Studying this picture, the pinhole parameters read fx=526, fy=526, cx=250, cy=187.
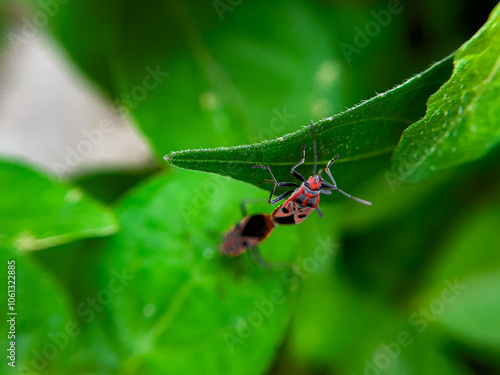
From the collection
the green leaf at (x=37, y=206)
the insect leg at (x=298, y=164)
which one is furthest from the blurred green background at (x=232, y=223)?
the insect leg at (x=298, y=164)

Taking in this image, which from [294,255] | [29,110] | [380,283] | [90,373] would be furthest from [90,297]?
[29,110]

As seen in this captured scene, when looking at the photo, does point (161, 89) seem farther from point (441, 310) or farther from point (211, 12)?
point (441, 310)

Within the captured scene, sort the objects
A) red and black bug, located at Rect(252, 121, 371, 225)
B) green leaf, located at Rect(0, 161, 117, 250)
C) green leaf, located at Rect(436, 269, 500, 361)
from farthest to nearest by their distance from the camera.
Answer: green leaf, located at Rect(436, 269, 500, 361) < green leaf, located at Rect(0, 161, 117, 250) < red and black bug, located at Rect(252, 121, 371, 225)

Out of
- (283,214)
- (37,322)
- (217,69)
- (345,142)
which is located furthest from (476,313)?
(37,322)

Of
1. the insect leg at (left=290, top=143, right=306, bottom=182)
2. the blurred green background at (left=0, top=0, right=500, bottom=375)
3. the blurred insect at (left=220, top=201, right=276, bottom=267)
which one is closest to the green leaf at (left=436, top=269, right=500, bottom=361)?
the blurred green background at (left=0, top=0, right=500, bottom=375)

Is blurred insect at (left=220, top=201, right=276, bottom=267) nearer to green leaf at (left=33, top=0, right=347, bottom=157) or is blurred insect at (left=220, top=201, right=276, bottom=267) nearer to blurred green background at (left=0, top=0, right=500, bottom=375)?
blurred green background at (left=0, top=0, right=500, bottom=375)

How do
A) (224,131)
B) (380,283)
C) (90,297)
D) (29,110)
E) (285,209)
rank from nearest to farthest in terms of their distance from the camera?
(285,209), (90,297), (224,131), (380,283), (29,110)
